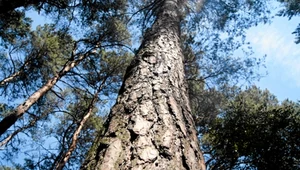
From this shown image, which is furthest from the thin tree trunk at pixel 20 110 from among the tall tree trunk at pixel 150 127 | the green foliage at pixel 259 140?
the green foliage at pixel 259 140

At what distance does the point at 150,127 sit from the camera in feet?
4.70

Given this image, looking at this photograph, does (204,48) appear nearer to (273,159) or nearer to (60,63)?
(273,159)

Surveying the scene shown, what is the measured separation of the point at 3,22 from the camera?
21.9ft

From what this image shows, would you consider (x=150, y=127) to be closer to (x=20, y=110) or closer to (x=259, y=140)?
(x=259, y=140)

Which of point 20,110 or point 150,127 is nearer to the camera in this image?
point 150,127

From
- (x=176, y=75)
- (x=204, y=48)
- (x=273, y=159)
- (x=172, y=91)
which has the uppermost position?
(x=204, y=48)

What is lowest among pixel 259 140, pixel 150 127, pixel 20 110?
pixel 150 127

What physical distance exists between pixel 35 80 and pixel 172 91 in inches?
359

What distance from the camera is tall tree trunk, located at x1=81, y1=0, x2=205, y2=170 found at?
121 centimetres

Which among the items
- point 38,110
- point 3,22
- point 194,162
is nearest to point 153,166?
point 194,162

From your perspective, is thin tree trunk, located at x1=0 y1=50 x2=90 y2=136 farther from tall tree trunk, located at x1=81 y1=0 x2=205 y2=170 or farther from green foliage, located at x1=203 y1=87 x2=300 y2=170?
green foliage, located at x1=203 y1=87 x2=300 y2=170

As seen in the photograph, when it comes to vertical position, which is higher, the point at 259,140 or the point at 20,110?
the point at 259,140

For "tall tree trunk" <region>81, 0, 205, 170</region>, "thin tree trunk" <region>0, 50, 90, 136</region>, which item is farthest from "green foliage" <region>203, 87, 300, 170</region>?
"thin tree trunk" <region>0, 50, 90, 136</region>

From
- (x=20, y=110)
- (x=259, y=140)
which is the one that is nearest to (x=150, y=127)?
(x=259, y=140)
